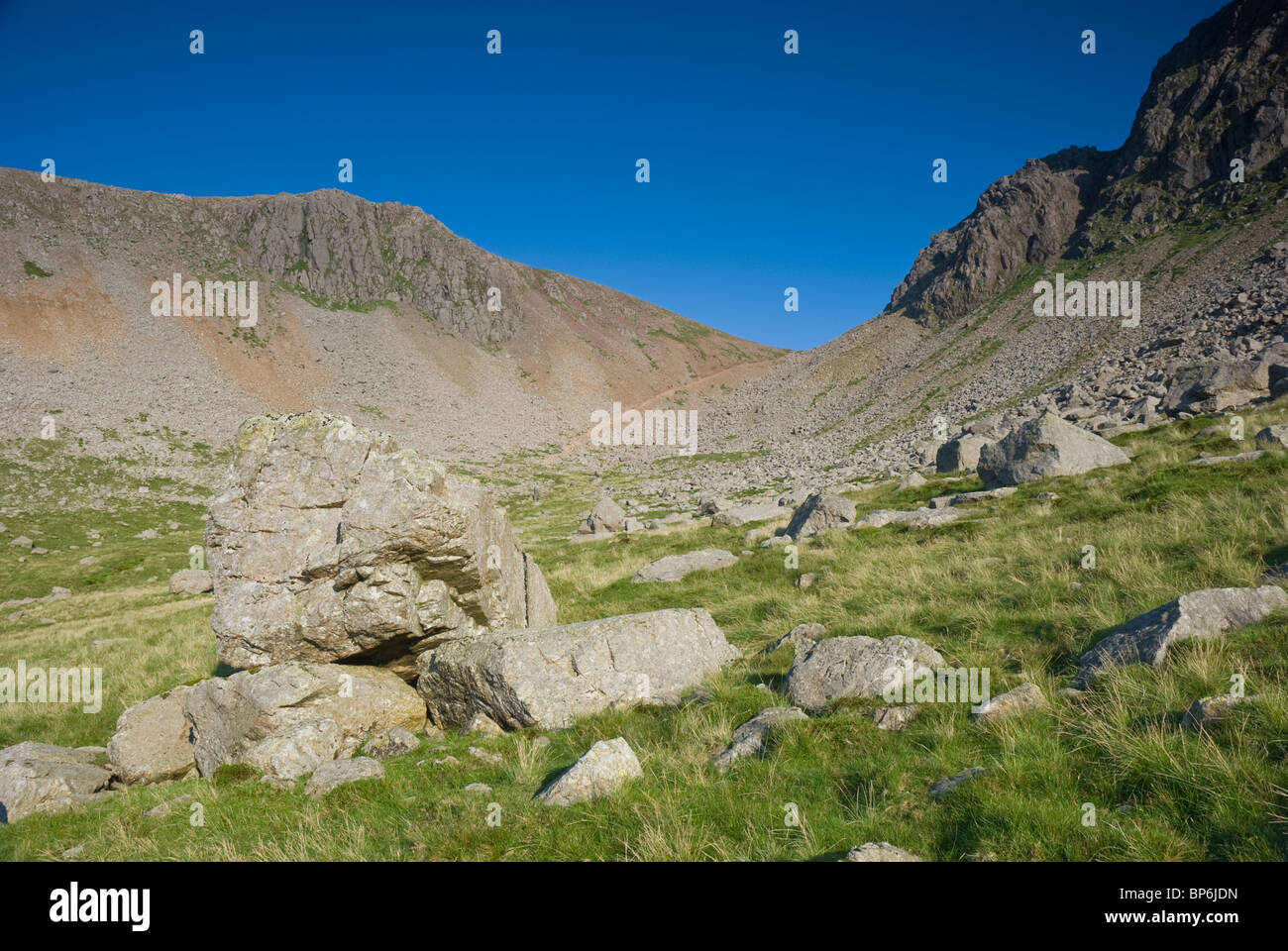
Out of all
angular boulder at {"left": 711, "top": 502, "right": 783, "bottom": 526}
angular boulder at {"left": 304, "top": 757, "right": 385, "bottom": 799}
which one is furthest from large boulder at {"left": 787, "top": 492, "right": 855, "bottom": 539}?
angular boulder at {"left": 304, "top": 757, "right": 385, "bottom": 799}

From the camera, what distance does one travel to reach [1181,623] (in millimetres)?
7555

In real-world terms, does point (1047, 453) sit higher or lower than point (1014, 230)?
lower

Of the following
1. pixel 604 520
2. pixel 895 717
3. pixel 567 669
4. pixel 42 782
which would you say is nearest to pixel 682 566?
pixel 567 669

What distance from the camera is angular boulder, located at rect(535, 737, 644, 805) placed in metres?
6.80

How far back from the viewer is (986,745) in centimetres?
669

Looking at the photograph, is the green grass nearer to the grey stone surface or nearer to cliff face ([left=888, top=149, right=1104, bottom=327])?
the grey stone surface

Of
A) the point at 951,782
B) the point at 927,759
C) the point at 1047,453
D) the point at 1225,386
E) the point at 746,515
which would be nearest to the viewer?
the point at 951,782

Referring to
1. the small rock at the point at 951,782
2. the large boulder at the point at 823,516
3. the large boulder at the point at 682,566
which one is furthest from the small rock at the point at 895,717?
the large boulder at the point at 823,516

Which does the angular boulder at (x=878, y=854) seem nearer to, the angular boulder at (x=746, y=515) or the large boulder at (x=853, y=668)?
the large boulder at (x=853, y=668)

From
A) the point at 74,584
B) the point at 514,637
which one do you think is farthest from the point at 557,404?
the point at 514,637

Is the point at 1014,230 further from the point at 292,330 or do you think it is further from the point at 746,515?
the point at 292,330

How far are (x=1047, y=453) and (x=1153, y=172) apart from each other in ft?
315

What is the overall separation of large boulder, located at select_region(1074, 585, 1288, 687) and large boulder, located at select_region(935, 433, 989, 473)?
25999mm
